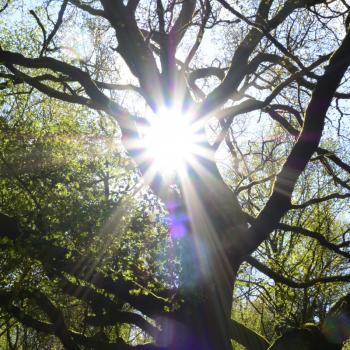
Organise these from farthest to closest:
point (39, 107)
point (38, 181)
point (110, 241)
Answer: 1. point (39, 107)
2. point (38, 181)
3. point (110, 241)

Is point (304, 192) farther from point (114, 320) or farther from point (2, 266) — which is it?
point (2, 266)

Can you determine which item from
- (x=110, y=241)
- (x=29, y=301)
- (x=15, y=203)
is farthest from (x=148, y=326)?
(x=15, y=203)

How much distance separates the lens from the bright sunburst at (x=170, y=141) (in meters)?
6.79

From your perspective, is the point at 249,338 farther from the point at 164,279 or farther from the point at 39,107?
the point at 39,107

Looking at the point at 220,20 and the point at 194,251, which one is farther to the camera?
the point at 220,20

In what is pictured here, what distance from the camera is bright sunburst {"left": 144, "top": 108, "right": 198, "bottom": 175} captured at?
6785 mm

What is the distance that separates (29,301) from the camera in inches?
251

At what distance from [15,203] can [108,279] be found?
5.26 feet

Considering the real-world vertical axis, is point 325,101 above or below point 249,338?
above

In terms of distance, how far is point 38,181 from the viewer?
5176mm

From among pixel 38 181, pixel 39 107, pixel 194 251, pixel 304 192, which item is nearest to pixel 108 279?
pixel 194 251

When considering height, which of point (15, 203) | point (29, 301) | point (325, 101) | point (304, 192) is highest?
point (304, 192)

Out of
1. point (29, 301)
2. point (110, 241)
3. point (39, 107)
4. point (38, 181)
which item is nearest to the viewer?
point (110, 241)

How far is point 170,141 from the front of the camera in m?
7.36
